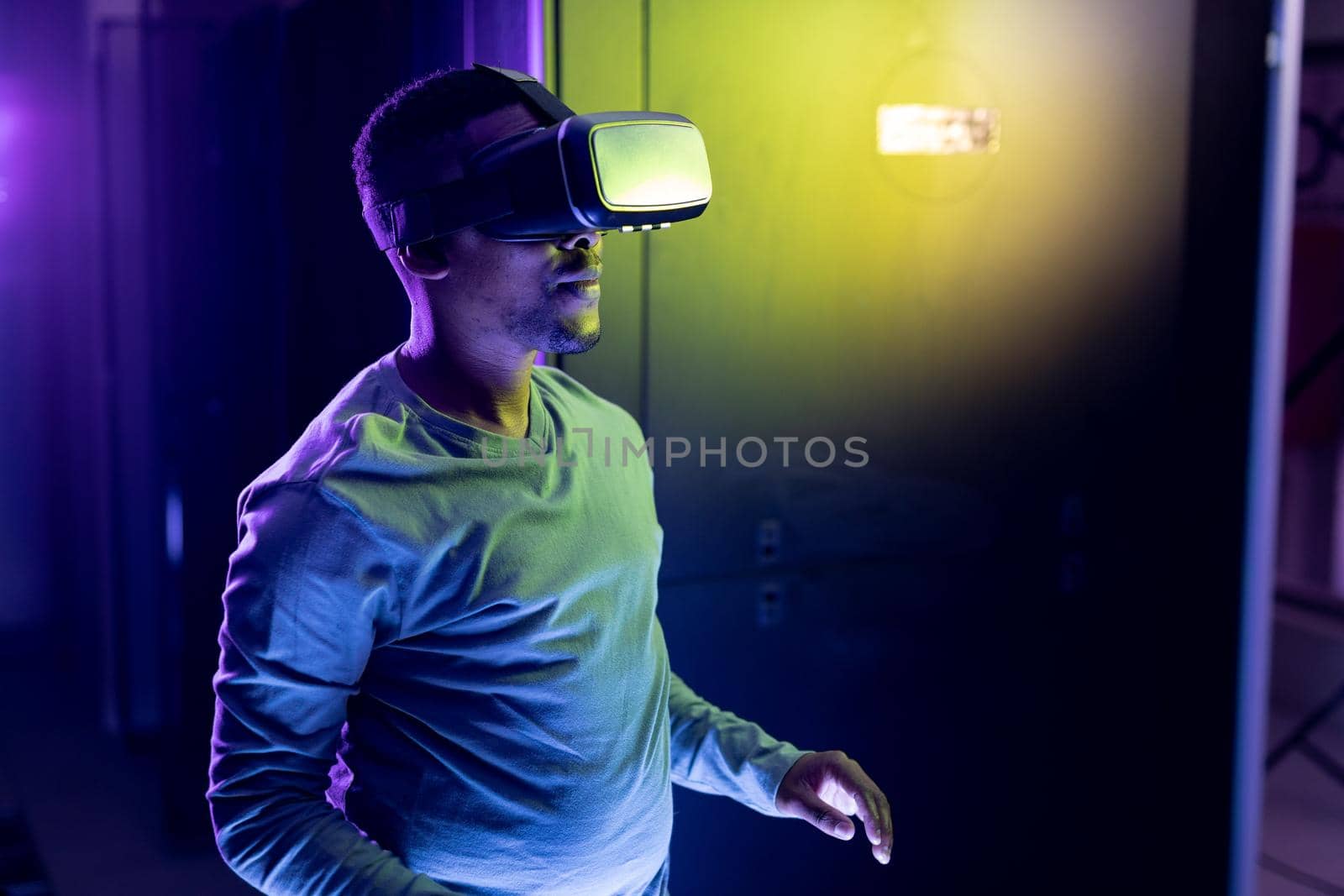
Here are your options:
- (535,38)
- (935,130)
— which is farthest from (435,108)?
(935,130)

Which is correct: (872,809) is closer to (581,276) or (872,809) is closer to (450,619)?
(450,619)

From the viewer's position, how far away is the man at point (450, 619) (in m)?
0.93

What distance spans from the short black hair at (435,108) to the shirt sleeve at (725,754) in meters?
0.63

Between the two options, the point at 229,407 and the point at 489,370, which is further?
the point at 229,407

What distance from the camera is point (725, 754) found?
1225 millimetres

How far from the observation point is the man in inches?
36.7

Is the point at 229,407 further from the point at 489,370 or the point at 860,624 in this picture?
the point at 489,370

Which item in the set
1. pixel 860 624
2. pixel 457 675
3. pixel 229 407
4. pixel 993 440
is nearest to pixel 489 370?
pixel 457 675

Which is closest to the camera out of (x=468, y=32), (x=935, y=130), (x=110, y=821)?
(x=468, y=32)

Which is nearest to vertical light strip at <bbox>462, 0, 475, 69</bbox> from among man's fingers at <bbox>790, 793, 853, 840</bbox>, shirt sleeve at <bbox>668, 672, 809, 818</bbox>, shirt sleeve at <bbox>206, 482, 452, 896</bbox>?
shirt sleeve at <bbox>206, 482, 452, 896</bbox>

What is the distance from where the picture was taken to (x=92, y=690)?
371 cm

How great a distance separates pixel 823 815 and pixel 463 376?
542 mm

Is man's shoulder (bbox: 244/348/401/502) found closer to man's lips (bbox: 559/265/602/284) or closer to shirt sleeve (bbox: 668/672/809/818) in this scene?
man's lips (bbox: 559/265/602/284)

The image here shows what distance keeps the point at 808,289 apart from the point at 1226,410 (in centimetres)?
94
